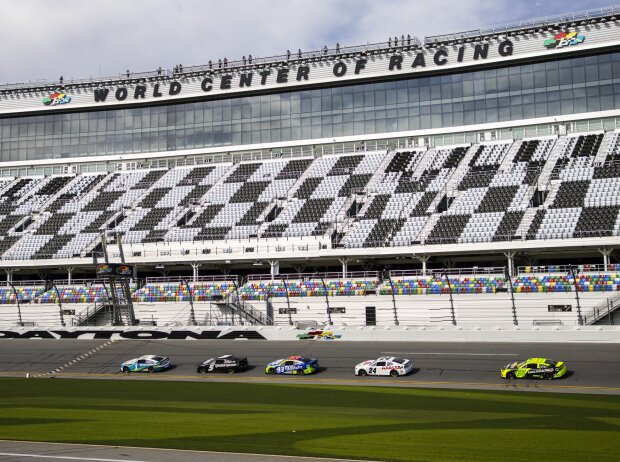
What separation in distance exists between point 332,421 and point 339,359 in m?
17.6

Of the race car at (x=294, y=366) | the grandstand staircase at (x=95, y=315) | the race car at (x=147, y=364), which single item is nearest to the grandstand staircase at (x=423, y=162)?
the grandstand staircase at (x=95, y=315)

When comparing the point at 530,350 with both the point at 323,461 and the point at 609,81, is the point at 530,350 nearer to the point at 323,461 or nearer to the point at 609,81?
the point at 323,461

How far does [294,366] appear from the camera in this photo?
39.2m

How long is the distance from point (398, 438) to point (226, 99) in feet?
214

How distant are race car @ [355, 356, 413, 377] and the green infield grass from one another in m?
3.80

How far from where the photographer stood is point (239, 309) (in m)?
55.2

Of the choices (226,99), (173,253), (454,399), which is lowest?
(454,399)

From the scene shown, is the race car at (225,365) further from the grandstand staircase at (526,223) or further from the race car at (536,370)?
the grandstand staircase at (526,223)

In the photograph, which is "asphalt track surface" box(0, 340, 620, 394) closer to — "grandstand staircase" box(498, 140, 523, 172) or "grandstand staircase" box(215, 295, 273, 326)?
"grandstand staircase" box(215, 295, 273, 326)

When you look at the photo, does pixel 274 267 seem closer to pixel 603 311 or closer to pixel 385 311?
pixel 385 311

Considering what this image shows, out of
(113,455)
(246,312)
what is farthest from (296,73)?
(113,455)

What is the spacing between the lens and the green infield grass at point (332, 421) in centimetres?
1948

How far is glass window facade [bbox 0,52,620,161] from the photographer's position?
68.4 metres

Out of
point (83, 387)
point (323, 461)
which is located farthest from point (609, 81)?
point (323, 461)
